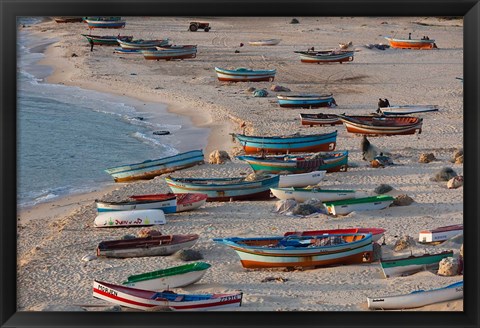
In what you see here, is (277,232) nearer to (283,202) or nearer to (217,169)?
(283,202)

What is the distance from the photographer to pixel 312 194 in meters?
18.2

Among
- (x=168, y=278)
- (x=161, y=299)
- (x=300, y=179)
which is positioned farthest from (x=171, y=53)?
(x=161, y=299)

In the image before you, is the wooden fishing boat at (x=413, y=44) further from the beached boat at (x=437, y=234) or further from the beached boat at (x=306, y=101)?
the beached boat at (x=437, y=234)

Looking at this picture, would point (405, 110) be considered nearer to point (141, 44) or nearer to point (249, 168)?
point (249, 168)

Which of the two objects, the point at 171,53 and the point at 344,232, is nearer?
the point at 344,232

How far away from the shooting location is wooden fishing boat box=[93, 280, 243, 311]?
1127 centimetres

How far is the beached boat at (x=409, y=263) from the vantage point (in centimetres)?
1359

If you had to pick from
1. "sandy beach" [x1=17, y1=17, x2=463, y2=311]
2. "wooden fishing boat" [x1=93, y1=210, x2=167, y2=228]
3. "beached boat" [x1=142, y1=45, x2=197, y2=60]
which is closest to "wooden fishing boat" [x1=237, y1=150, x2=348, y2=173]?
"sandy beach" [x1=17, y1=17, x2=463, y2=311]

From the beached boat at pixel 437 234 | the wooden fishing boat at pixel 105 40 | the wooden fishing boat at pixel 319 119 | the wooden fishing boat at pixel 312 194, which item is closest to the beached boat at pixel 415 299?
the beached boat at pixel 437 234

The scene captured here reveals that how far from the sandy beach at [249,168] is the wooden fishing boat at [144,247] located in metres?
0.15

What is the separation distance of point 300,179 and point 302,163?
1.14 m

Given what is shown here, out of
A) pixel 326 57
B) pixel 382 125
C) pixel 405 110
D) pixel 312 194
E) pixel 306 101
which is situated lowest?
pixel 312 194
